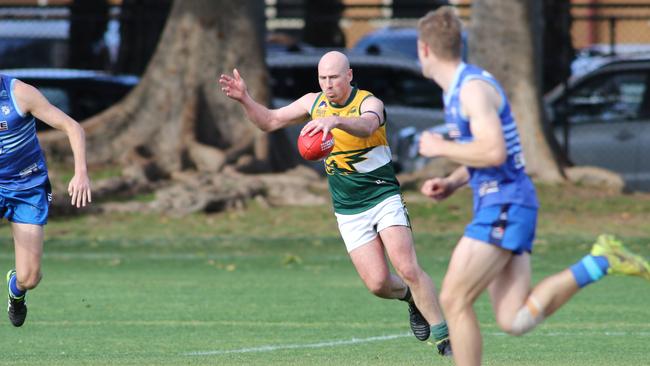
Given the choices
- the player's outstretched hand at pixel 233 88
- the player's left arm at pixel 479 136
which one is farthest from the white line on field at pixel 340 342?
the player's left arm at pixel 479 136

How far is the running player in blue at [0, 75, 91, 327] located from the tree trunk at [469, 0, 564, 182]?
11.3 meters

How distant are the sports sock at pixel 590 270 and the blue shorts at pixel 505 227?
333mm

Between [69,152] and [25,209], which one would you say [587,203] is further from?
[25,209]

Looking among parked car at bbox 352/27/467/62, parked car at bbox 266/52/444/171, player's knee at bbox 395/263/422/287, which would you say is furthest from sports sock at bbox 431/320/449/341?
parked car at bbox 352/27/467/62

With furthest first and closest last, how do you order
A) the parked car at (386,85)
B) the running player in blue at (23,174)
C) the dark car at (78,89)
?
the parked car at (386,85)
the dark car at (78,89)
the running player in blue at (23,174)

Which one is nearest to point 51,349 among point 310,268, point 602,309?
point 602,309

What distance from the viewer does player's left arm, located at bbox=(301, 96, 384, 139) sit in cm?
797

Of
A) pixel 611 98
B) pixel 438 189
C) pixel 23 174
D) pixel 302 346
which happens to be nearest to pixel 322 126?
pixel 438 189

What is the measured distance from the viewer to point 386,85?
2147 cm

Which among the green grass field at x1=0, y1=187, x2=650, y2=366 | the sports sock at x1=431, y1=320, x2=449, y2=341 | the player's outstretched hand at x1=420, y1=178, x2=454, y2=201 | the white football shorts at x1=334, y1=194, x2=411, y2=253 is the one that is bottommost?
the green grass field at x1=0, y1=187, x2=650, y2=366

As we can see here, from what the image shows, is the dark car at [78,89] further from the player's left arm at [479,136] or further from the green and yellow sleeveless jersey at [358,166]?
the player's left arm at [479,136]

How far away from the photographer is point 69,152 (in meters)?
19.9

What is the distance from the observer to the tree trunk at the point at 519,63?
64.2ft

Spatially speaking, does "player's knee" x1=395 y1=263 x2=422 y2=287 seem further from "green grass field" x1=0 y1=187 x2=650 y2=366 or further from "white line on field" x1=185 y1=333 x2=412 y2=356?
"white line on field" x1=185 y1=333 x2=412 y2=356
